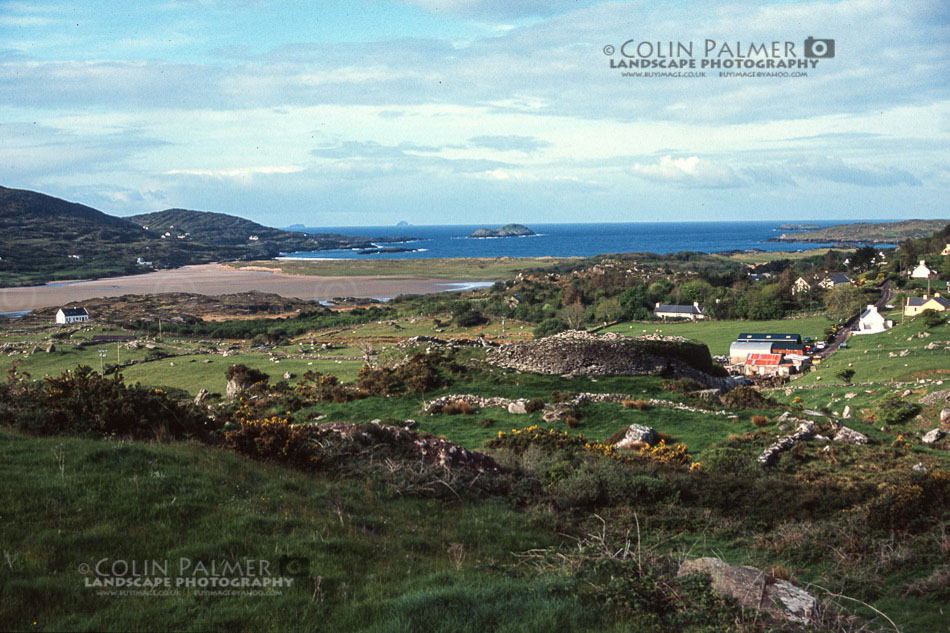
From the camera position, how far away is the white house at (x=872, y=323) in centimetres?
6108

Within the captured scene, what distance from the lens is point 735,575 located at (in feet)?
21.3

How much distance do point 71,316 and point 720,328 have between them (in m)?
78.4

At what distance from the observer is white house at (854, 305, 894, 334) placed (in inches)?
2405

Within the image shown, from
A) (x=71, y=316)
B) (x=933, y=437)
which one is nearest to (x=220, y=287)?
(x=71, y=316)

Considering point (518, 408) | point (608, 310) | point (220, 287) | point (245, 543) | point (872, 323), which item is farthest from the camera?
point (220, 287)

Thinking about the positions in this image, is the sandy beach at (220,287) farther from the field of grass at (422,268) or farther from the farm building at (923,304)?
the farm building at (923,304)

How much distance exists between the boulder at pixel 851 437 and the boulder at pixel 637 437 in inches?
170

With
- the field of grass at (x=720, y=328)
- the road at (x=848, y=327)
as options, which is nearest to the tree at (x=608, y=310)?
the field of grass at (x=720, y=328)

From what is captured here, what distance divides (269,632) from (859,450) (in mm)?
13421

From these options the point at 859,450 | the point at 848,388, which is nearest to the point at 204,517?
the point at 859,450

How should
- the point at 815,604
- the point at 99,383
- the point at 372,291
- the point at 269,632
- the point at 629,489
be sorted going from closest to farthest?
the point at 269,632 → the point at 815,604 → the point at 629,489 → the point at 99,383 → the point at 372,291

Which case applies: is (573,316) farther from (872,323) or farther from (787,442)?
(787,442)

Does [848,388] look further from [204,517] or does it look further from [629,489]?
[204,517]

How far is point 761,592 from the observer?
6180 mm
